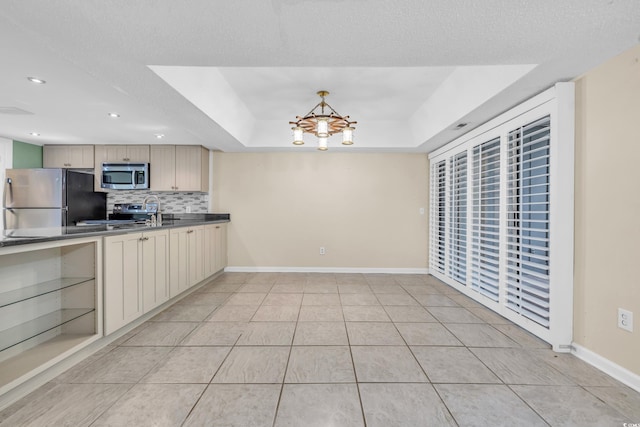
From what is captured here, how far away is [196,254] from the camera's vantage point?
3711 millimetres

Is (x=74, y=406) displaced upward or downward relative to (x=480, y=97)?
downward

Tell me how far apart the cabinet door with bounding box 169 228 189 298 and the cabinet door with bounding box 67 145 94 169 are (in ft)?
8.84

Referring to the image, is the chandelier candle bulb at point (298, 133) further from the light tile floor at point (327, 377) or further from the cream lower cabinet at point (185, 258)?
the light tile floor at point (327, 377)

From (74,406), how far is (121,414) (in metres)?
0.31

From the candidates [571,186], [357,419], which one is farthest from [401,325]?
[571,186]

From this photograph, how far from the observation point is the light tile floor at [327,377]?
4.91 feet

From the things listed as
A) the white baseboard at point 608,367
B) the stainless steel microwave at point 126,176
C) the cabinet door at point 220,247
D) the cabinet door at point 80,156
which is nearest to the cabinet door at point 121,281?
the cabinet door at point 220,247

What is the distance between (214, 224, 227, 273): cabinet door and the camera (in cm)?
443

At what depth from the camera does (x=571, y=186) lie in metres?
2.17

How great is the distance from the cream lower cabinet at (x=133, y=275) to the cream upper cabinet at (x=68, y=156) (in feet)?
9.71

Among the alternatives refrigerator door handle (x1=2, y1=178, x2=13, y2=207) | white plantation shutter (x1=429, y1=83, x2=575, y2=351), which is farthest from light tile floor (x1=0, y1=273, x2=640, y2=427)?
refrigerator door handle (x1=2, y1=178, x2=13, y2=207)

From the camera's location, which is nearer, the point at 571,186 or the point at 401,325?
the point at 571,186

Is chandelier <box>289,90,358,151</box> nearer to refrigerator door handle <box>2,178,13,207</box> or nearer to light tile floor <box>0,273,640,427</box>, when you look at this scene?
light tile floor <box>0,273,640,427</box>

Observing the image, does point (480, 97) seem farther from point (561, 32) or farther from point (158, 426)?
point (158, 426)
